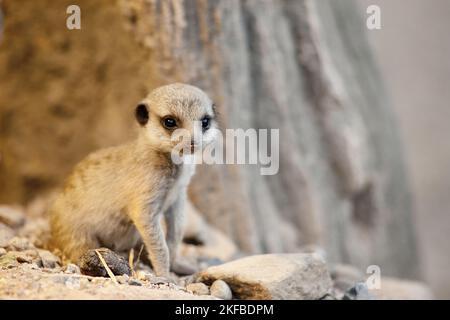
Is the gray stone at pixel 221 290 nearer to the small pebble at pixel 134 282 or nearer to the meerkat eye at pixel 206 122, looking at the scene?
the small pebble at pixel 134 282

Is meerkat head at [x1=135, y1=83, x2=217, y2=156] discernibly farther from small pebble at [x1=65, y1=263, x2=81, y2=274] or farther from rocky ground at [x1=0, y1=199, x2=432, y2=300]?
small pebble at [x1=65, y1=263, x2=81, y2=274]

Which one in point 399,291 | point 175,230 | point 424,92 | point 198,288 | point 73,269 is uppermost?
point 424,92

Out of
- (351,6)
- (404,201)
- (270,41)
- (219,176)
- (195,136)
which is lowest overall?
(404,201)

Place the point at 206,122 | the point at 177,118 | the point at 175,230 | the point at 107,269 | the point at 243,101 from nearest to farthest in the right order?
the point at 107,269
the point at 177,118
the point at 206,122
the point at 175,230
the point at 243,101

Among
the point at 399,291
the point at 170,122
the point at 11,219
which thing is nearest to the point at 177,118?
the point at 170,122

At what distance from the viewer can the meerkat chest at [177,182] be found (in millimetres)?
3770

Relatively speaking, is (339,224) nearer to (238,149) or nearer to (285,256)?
(238,149)

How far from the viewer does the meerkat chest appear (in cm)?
377

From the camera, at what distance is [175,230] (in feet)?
13.2

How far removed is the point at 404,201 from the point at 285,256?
419cm

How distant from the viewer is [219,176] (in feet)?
16.8

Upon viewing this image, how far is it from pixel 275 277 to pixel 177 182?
868 millimetres

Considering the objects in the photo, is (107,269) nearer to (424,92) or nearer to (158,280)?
(158,280)

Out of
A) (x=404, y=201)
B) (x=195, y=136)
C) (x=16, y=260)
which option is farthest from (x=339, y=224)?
(x=16, y=260)
